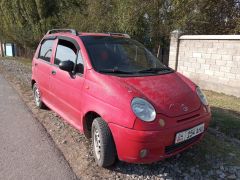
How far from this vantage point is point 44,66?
562 centimetres

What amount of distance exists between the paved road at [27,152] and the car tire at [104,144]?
1.41 ft

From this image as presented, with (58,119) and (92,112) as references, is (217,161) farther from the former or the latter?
(58,119)

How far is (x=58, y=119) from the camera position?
18.9 ft

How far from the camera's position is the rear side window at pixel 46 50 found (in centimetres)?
553

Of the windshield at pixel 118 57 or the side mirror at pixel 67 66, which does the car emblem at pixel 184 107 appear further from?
the side mirror at pixel 67 66

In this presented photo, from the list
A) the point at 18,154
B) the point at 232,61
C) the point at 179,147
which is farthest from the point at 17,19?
the point at 179,147

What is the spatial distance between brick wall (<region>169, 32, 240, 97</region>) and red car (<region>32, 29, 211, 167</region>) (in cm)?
414

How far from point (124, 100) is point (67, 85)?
1.48 meters

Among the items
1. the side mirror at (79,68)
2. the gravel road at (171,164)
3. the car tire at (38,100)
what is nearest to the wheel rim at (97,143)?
the gravel road at (171,164)

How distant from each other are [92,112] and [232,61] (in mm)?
5675

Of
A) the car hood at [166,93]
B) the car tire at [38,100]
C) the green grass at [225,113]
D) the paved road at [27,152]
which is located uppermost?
the car hood at [166,93]

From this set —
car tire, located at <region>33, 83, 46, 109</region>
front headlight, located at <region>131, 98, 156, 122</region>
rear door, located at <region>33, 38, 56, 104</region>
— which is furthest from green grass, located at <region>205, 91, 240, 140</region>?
car tire, located at <region>33, 83, 46, 109</region>

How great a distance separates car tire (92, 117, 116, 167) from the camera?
11.5ft

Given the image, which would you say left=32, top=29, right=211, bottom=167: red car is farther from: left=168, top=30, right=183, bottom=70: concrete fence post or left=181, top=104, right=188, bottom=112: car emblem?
left=168, top=30, right=183, bottom=70: concrete fence post
